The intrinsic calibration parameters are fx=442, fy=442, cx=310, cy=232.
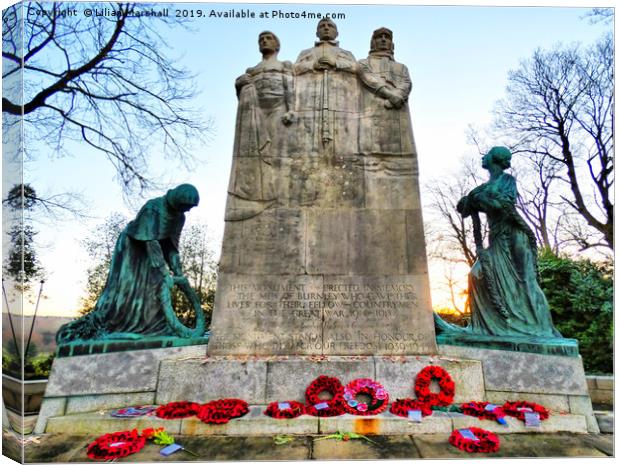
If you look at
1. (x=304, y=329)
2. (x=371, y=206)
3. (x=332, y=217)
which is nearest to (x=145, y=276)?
(x=304, y=329)

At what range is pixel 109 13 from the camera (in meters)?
7.48

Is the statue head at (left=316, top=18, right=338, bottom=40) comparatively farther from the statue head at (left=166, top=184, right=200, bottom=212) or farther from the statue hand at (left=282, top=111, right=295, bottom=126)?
the statue head at (left=166, top=184, right=200, bottom=212)

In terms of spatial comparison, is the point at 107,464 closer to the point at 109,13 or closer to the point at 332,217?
the point at 332,217

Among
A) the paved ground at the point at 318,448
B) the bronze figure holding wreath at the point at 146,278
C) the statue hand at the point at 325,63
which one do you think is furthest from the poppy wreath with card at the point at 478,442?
the statue hand at the point at 325,63

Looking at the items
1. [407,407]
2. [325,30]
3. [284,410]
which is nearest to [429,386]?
[407,407]

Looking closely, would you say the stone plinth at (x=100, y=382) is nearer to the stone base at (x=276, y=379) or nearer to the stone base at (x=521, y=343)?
the stone base at (x=276, y=379)

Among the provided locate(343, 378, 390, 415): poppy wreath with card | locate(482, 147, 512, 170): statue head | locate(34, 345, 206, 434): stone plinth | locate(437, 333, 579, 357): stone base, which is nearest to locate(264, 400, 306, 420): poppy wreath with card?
locate(343, 378, 390, 415): poppy wreath with card

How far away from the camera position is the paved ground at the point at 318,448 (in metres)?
4.75

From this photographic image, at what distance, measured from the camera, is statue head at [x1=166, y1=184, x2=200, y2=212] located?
671 centimetres

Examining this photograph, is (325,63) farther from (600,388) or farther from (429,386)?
(600,388)

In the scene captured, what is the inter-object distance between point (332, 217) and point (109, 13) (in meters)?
5.13

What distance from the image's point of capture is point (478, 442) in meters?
4.88

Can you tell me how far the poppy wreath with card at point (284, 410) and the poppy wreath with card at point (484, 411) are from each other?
2.07 m

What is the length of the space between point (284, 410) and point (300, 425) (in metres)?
0.27
